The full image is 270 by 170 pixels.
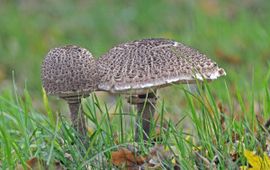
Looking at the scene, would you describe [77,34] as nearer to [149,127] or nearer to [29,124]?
[29,124]

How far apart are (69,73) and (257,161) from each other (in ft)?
3.14

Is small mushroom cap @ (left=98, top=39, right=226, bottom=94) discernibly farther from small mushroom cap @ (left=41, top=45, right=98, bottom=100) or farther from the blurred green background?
the blurred green background

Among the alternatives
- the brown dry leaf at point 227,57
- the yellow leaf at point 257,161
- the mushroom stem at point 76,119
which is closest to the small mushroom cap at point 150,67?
the mushroom stem at point 76,119

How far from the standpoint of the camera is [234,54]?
290 inches

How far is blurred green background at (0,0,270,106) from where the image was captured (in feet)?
24.4

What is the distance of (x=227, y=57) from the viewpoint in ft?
24.1

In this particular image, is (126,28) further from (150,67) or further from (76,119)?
(150,67)

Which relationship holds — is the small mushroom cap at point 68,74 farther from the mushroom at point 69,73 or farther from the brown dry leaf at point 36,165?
the brown dry leaf at point 36,165

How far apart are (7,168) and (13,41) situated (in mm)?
5642

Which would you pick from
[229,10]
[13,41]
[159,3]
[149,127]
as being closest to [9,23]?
[13,41]

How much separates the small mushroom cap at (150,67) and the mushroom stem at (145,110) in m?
0.23

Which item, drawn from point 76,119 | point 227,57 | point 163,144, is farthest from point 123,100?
point 163,144

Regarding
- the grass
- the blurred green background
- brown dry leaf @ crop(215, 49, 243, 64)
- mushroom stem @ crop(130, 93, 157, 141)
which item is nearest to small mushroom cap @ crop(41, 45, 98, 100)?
the grass

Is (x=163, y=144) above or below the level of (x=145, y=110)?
below
